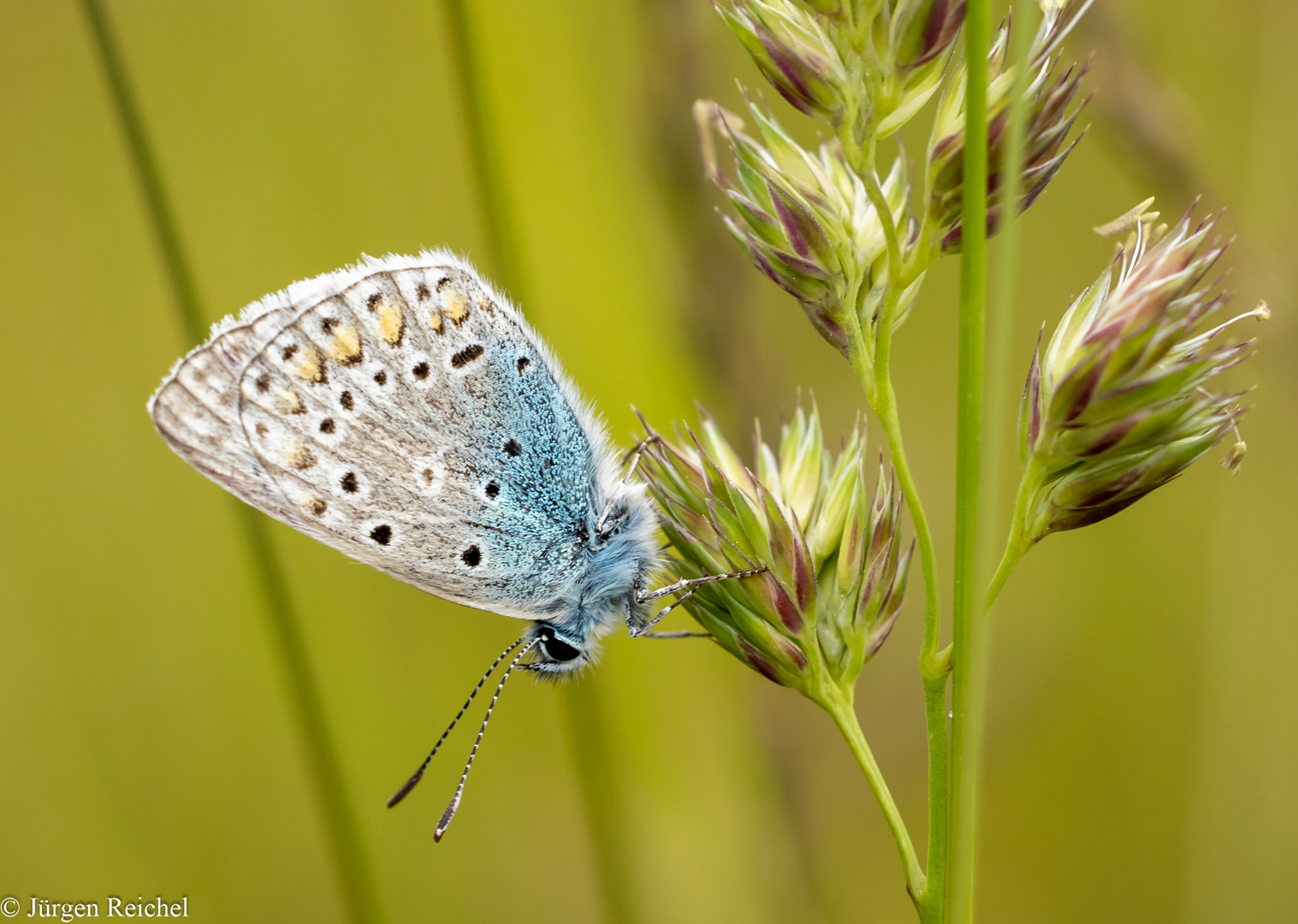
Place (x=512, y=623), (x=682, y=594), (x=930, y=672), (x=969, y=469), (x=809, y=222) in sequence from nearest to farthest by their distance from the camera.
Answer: (x=969, y=469)
(x=930, y=672)
(x=809, y=222)
(x=682, y=594)
(x=512, y=623)

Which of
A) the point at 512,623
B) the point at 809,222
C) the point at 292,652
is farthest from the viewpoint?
the point at 512,623

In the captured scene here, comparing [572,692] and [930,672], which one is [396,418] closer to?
[572,692]

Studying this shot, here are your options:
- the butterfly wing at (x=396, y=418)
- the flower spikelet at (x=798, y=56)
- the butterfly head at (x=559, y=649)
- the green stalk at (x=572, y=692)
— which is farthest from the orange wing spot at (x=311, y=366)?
the flower spikelet at (x=798, y=56)

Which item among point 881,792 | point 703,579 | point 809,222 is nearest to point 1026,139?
point 809,222

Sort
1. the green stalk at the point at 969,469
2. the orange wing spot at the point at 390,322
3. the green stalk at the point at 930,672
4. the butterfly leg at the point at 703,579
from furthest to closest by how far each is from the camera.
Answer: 1. the orange wing spot at the point at 390,322
2. the butterfly leg at the point at 703,579
3. the green stalk at the point at 930,672
4. the green stalk at the point at 969,469

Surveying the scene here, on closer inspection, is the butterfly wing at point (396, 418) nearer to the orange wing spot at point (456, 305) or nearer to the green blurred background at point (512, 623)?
the orange wing spot at point (456, 305)

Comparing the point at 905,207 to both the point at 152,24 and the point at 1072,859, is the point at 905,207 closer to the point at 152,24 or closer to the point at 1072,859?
the point at 1072,859
